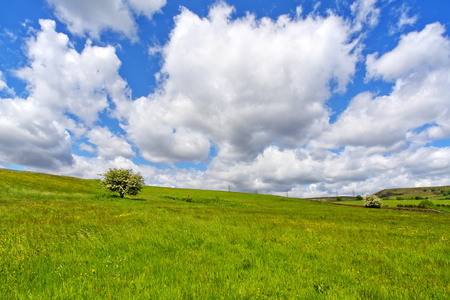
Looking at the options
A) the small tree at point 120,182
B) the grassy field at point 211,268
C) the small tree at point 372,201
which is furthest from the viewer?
the small tree at point 372,201

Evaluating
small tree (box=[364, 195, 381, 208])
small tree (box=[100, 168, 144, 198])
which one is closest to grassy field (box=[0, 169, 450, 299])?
small tree (box=[100, 168, 144, 198])

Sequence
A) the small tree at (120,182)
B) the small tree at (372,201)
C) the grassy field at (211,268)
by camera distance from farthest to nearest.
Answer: the small tree at (372,201) < the small tree at (120,182) < the grassy field at (211,268)

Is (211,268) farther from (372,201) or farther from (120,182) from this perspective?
(372,201)

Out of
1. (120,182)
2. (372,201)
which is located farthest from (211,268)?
(372,201)

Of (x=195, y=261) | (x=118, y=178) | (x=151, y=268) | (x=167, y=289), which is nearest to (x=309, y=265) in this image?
(x=195, y=261)

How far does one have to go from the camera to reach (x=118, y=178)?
149 ft

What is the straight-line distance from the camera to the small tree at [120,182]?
148 ft

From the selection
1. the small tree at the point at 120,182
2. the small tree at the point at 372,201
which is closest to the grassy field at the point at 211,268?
the small tree at the point at 120,182

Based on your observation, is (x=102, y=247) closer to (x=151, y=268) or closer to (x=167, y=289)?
(x=151, y=268)

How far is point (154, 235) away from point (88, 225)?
16.0 ft

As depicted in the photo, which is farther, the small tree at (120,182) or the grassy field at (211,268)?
the small tree at (120,182)

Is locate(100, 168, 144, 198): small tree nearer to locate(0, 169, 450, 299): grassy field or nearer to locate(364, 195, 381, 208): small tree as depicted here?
locate(0, 169, 450, 299): grassy field

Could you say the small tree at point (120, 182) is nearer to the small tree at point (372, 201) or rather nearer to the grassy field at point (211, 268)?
A: the grassy field at point (211, 268)

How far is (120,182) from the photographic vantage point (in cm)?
4578
